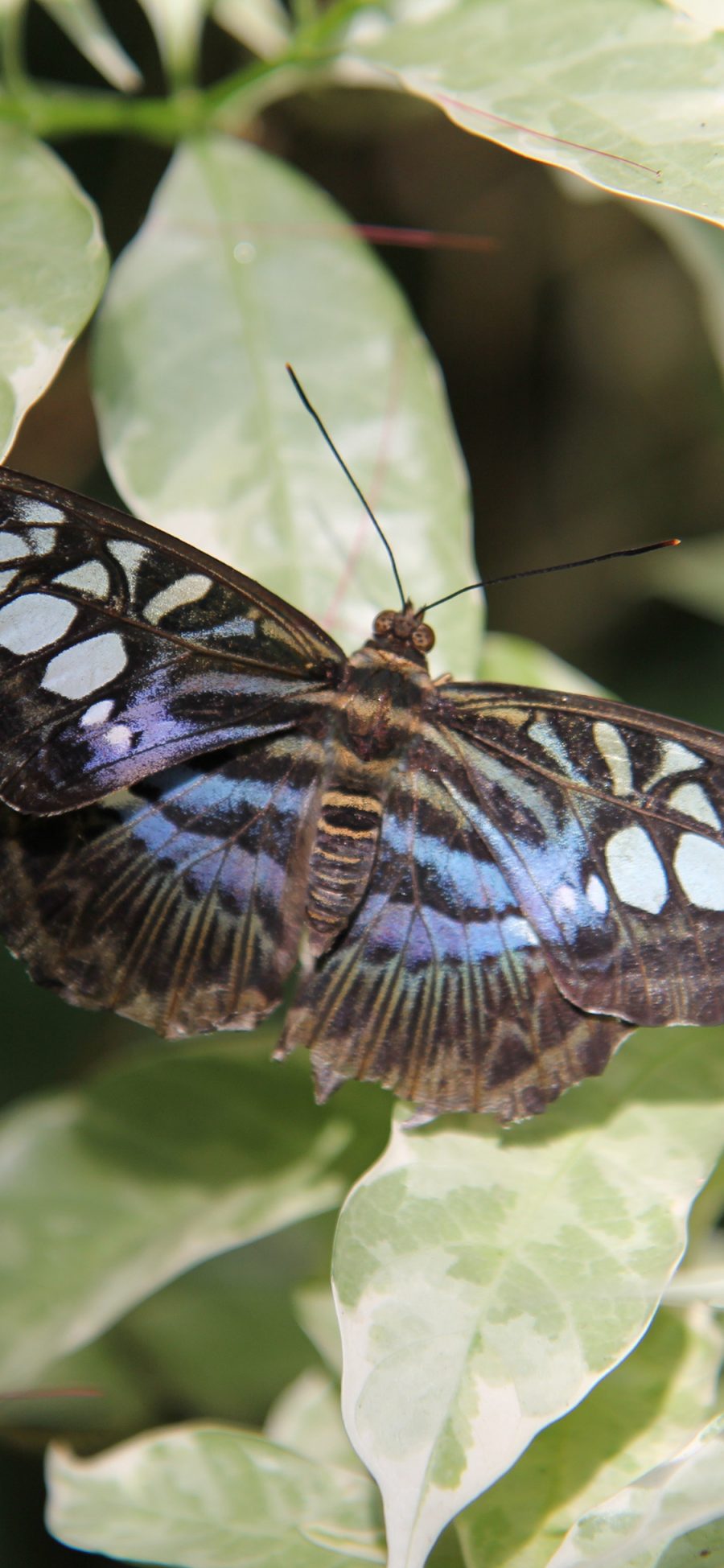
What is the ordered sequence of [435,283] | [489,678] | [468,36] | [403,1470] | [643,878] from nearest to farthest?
[403,1470]
[643,878]
[468,36]
[489,678]
[435,283]

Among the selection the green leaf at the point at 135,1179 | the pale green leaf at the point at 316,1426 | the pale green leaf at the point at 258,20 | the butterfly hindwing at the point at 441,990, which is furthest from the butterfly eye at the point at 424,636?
the pale green leaf at the point at 258,20

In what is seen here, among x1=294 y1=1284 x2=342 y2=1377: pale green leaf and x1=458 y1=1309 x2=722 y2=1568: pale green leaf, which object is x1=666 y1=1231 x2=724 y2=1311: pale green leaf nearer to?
x1=458 y1=1309 x2=722 y2=1568: pale green leaf

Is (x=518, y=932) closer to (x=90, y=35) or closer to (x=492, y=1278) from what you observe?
(x=492, y=1278)

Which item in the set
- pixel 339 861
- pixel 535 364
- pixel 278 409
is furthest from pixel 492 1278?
pixel 535 364

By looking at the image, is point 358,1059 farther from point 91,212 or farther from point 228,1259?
point 91,212

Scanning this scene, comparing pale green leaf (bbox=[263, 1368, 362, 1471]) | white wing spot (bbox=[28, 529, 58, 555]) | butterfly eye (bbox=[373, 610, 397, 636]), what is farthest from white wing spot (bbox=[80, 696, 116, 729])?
pale green leaf (bbox=[263, 1368, 362, 1471])

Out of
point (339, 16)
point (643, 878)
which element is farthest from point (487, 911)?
point (339, 16)
